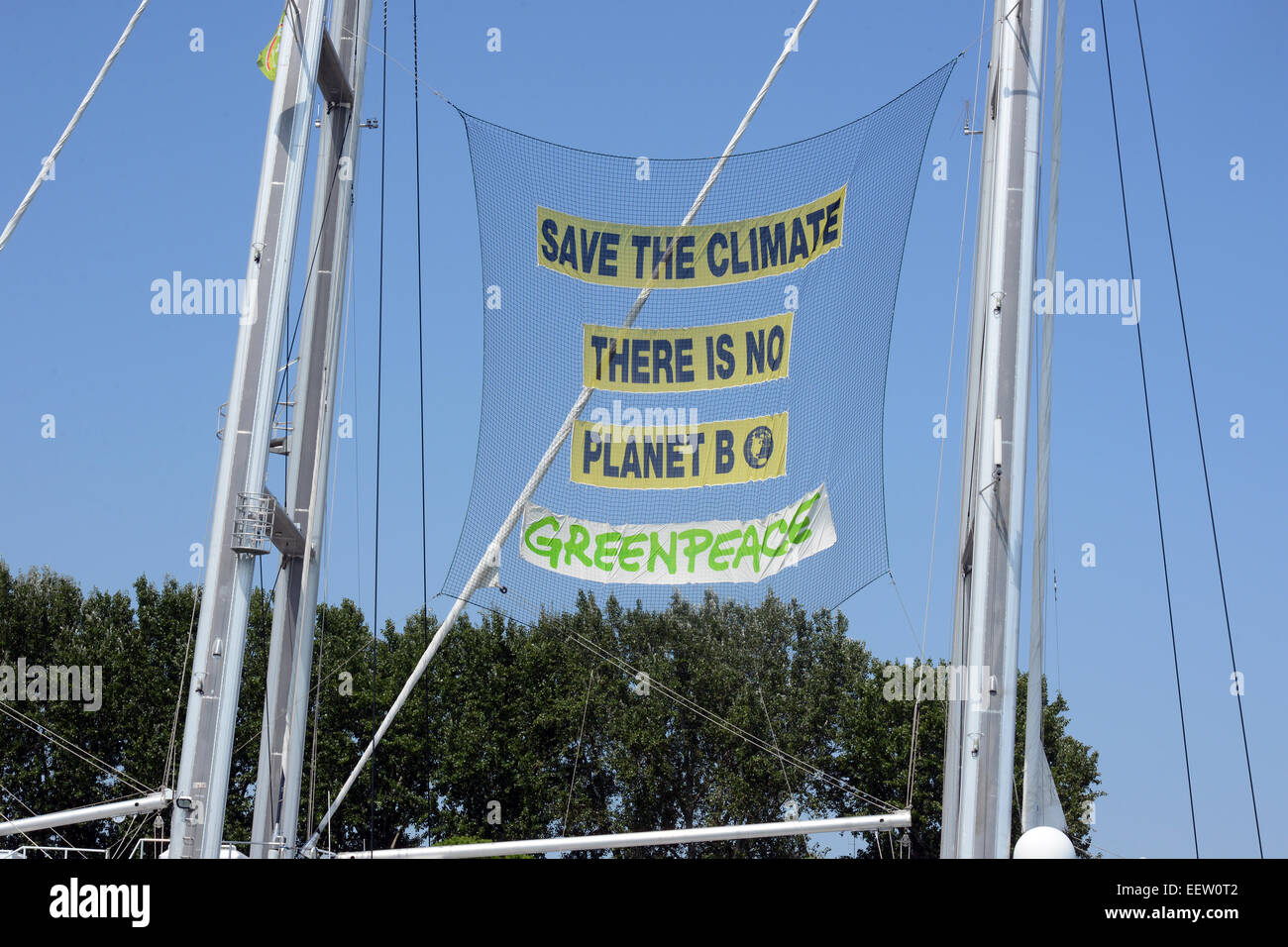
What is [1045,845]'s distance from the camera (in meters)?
8.13

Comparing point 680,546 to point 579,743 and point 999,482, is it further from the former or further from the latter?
point 579,743

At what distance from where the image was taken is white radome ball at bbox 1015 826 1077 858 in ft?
26.4

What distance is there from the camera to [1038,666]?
535 inches

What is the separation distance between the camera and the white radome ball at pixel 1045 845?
805cm

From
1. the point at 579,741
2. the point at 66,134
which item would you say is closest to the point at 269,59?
the point at 66,134

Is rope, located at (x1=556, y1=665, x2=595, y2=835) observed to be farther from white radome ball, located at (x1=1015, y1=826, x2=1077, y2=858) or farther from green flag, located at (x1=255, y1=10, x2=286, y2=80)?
white radome ball, located at (x1=1015, y1=826, x2=1077, y2=858)

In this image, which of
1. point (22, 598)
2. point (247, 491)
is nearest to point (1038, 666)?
point (247, 491)

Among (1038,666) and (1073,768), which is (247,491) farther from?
(1073,768)

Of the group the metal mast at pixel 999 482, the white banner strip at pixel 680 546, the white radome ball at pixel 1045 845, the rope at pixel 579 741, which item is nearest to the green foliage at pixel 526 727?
the rope at pixel 579 741

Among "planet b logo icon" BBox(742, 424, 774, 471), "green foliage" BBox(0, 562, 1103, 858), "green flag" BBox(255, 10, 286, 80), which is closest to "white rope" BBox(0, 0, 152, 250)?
"green flag" BBox(255, 10, 286, 80)

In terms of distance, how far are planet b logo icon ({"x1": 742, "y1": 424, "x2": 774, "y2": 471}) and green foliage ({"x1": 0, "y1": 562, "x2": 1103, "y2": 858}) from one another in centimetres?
2851

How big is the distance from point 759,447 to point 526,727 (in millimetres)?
34448

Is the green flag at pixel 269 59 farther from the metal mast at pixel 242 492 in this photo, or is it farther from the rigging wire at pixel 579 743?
the rigging wire at pixel 579 743
